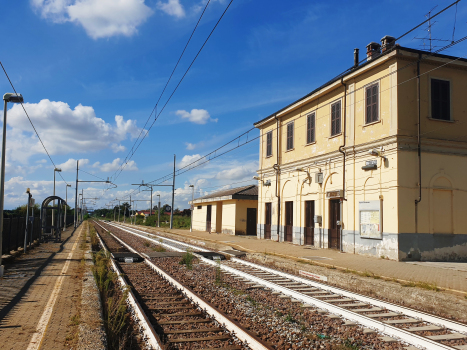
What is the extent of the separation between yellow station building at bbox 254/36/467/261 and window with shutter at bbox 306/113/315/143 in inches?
73.4

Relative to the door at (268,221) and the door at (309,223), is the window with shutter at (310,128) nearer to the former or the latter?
the door at (309,223)

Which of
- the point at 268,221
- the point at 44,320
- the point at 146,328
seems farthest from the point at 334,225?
the point at 44,320

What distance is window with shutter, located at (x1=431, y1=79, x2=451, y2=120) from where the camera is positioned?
16.2m

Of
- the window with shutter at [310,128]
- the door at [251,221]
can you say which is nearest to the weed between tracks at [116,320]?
the window with shutter at [310,128]

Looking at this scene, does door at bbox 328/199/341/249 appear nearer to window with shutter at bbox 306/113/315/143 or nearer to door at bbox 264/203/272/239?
window with shutter at bbox 306/113/315/143

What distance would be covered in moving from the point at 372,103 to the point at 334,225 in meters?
6.25

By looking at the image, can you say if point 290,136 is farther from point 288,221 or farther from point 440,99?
point 440,99

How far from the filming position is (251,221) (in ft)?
110

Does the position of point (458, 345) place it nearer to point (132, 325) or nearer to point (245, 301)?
point (245, 301)

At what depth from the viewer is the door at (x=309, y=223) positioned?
70.1ft

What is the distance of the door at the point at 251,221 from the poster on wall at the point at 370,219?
55.7 ft

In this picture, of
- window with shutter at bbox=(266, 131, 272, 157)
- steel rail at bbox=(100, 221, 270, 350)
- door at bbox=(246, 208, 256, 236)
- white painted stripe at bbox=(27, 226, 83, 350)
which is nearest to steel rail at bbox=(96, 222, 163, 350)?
steel rail at bbox=(100, 221, 270, 350)

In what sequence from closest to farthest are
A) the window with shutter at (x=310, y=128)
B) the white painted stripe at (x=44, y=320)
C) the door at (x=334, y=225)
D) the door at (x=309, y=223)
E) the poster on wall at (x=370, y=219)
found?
the white painted stripe at (x=44, y=320) → the poster on wall at (x=370, y=219) → the door at (x=334, y=225) → the door at (x=309, y=223) → the window with shutter at (x=310, y=128)

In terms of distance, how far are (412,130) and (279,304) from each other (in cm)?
1054
